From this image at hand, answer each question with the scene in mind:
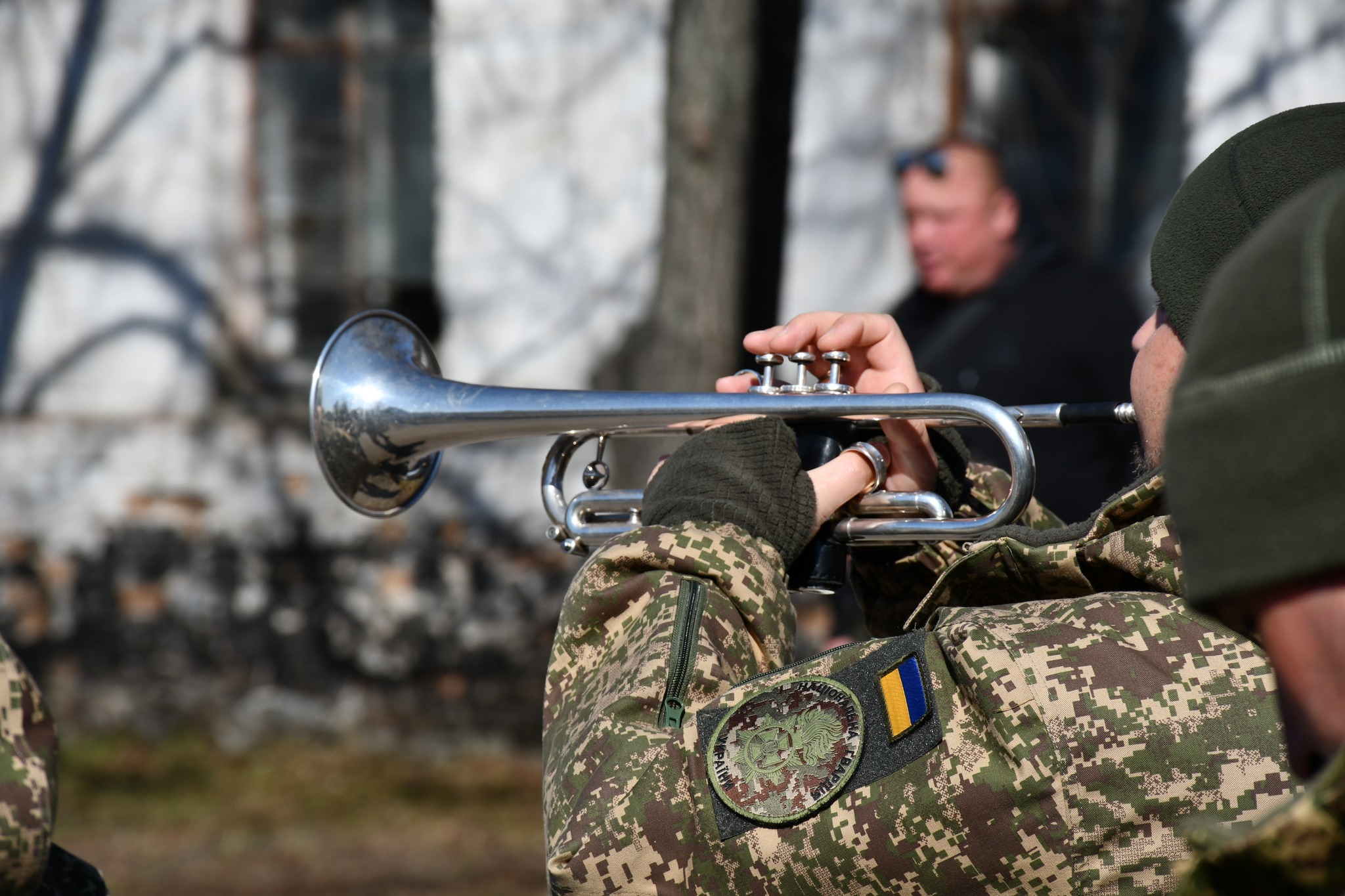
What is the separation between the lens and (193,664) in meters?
5.36

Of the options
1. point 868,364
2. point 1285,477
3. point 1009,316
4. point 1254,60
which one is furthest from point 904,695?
point 1254,60

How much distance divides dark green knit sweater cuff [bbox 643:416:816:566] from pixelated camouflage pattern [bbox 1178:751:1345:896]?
80cm

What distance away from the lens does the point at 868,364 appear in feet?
6.84

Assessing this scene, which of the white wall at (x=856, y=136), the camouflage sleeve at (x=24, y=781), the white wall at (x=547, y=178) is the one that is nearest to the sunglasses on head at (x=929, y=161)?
the white wall at (x=856, y=136)

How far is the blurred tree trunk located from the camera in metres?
3.88

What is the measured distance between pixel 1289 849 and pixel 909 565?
3.80 feet

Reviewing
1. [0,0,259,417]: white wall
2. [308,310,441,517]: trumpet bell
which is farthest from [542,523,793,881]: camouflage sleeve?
[0,0,259,417]: white wall

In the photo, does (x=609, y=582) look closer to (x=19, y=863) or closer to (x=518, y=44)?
(x=19, y=863)

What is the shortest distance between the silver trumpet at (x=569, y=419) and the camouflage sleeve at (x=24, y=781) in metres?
0.64

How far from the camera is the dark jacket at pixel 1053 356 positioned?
10.5 feet

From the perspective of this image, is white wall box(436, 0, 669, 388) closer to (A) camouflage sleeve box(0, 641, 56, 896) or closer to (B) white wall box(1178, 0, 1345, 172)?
→ (B) white wall box(1178, 0, 1345, 172)

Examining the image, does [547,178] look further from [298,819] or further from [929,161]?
[298,819]

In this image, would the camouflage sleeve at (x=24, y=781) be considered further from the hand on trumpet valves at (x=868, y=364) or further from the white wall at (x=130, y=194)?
the white wall at (x=130, y=194)

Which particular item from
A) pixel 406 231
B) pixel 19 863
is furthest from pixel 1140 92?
pixel 19 863
